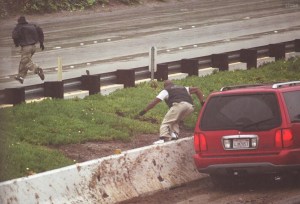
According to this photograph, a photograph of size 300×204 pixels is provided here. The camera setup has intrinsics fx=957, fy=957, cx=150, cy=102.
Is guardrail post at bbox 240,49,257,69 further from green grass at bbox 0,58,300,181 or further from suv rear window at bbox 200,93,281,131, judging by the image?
suv rear window at bbox 200,93,281,131

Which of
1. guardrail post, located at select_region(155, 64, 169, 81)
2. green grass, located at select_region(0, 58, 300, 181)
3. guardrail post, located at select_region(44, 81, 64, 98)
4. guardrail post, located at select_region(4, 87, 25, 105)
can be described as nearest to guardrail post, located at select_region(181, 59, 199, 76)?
guardrail post, located at select_region(155, 64, 169, 81)

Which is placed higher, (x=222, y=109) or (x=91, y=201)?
(x=222, y=109)

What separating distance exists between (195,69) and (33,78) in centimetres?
448

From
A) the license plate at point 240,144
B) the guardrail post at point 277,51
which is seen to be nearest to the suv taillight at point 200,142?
the license plate at point 240,144

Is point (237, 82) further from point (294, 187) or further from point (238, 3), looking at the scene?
point (238, 3)

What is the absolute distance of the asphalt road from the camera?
30.7 m

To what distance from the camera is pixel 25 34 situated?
80.1 feet

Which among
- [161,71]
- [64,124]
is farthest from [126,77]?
[64,124]

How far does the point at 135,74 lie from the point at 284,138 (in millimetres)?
10803

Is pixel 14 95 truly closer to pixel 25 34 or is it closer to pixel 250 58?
pixel 25 34

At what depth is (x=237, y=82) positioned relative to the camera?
2617 centimetres

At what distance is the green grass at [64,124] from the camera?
15992 mm

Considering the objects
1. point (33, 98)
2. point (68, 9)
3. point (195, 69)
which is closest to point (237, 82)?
point (195, 69)

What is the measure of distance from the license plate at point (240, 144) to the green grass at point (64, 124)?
10.7 ft
